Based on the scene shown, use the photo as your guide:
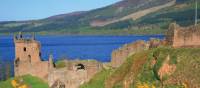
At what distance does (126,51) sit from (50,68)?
10.4 meters

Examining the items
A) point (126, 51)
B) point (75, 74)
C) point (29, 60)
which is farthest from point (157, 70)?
point (29, 60)

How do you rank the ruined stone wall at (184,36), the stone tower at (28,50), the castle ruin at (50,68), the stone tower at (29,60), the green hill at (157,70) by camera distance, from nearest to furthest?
1. the green hill at (157,70)
2. the ruined stone wall at (184,36)
3. the castle ruin at (50,68)
4. the stone tower at (29,60)
5. the stone tower at (28,50)

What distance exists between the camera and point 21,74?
6631 centimetres

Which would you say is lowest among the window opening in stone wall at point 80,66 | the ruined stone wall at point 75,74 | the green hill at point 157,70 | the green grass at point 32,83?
the green grass at point 32,83

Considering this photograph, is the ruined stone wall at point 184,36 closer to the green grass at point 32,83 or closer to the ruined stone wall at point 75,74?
the ruined stone wall at point 75,74

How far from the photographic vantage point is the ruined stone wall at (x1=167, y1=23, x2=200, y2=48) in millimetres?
41438

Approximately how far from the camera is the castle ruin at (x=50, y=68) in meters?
58.8

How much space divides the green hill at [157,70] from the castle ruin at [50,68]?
10348 mm

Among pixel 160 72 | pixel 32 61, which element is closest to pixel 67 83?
pixel 32 61

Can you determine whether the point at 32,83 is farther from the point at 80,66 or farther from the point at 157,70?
the point at 157,70

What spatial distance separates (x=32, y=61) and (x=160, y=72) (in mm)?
28395

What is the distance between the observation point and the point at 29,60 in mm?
66688

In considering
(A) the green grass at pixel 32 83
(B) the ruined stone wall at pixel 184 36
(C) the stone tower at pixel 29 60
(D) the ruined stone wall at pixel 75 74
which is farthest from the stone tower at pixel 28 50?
(B) the ruined stone wall at pixel 184 36

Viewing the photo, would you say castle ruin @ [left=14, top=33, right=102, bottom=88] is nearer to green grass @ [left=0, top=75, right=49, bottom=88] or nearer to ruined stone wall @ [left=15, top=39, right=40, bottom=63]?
ruined stone wall @ [left=15, top=39, right=40, bottom=63]
